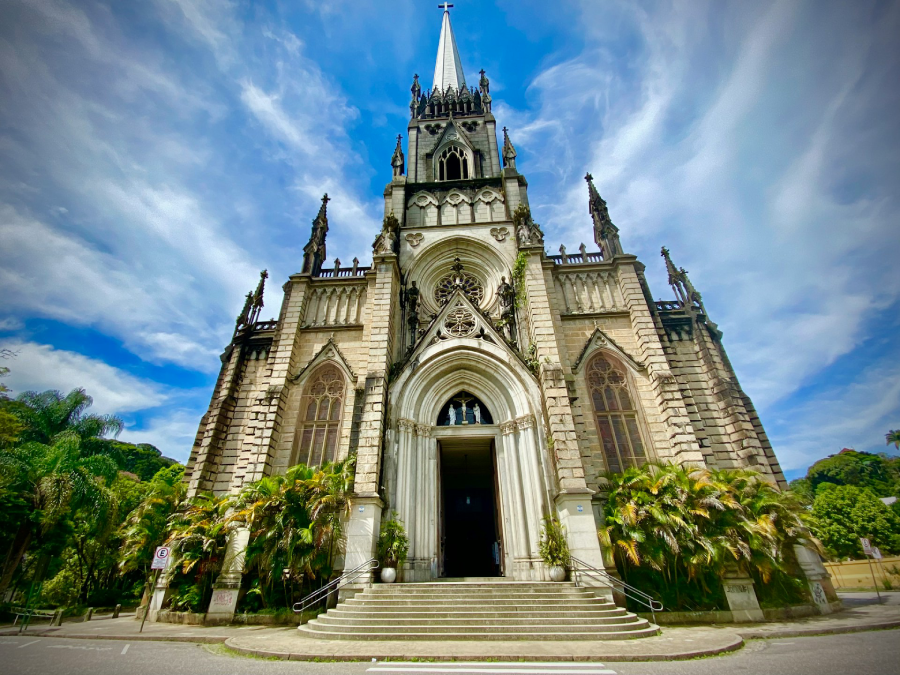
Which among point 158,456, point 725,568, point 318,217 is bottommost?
point 725,568

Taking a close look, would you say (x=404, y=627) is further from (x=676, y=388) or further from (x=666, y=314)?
(x=666, y=314)

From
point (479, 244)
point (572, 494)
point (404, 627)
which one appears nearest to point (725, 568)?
point (572, 494)

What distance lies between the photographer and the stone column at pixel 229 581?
35.9 ft

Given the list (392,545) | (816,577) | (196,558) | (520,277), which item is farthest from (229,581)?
(816,577)

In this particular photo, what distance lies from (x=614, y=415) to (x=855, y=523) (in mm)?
25487

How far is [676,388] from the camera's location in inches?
569

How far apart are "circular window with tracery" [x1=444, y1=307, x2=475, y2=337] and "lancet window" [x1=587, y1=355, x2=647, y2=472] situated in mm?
5154

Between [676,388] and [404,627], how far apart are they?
467 inches

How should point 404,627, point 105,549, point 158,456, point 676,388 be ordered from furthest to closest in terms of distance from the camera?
point 158,456 < point 105,549 < point 676,388 < point 404,627

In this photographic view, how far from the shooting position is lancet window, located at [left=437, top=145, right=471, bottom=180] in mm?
25297

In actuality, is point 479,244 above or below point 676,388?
above

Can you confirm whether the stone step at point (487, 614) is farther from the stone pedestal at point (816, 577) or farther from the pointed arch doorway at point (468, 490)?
the stone pedestal at point (816, 577)

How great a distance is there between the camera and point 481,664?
6.38 m

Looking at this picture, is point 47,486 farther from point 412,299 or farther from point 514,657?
point 514,657
